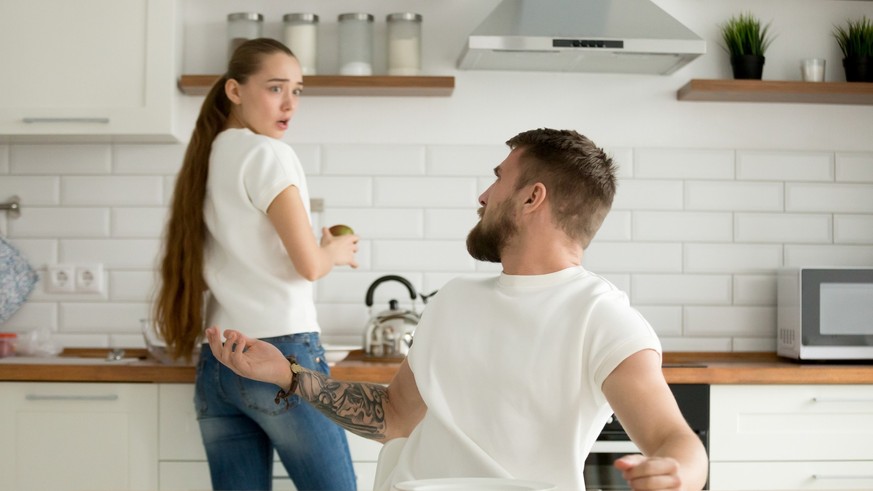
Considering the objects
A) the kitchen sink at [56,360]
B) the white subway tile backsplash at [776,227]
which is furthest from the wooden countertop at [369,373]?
the white subway tile backsplash at [776,227]

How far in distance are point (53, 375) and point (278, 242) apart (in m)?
0.90

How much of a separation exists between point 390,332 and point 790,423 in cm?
116

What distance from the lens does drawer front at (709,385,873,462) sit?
2777 mm

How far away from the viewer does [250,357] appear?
1.54 meters

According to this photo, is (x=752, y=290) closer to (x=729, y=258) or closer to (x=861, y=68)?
(x=729, y=258)

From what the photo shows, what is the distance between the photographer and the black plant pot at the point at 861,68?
3303 mm

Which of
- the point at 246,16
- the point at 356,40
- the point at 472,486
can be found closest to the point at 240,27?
the point at 246,16

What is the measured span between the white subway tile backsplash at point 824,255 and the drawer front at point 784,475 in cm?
81

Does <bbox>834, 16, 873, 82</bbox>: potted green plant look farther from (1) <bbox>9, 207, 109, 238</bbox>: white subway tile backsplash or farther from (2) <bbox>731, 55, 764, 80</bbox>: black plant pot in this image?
(1) <bbox>9, 207, 109, 238</bbox>: white subway tile backsplash

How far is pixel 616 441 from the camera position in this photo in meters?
2.75

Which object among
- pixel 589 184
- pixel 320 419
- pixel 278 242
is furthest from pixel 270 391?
pixel 589 184

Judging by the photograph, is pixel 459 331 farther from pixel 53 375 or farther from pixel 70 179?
pixel 70 179

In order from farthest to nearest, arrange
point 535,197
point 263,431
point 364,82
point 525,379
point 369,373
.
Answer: point 364,82
point 369,373
point 263,431
point 535,197
point 525,379

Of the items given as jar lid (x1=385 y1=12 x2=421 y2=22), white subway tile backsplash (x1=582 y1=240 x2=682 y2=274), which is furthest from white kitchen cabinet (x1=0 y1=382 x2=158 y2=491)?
white subway tile backsplash (x1=582 y1=240 x2=682 y2=274)
